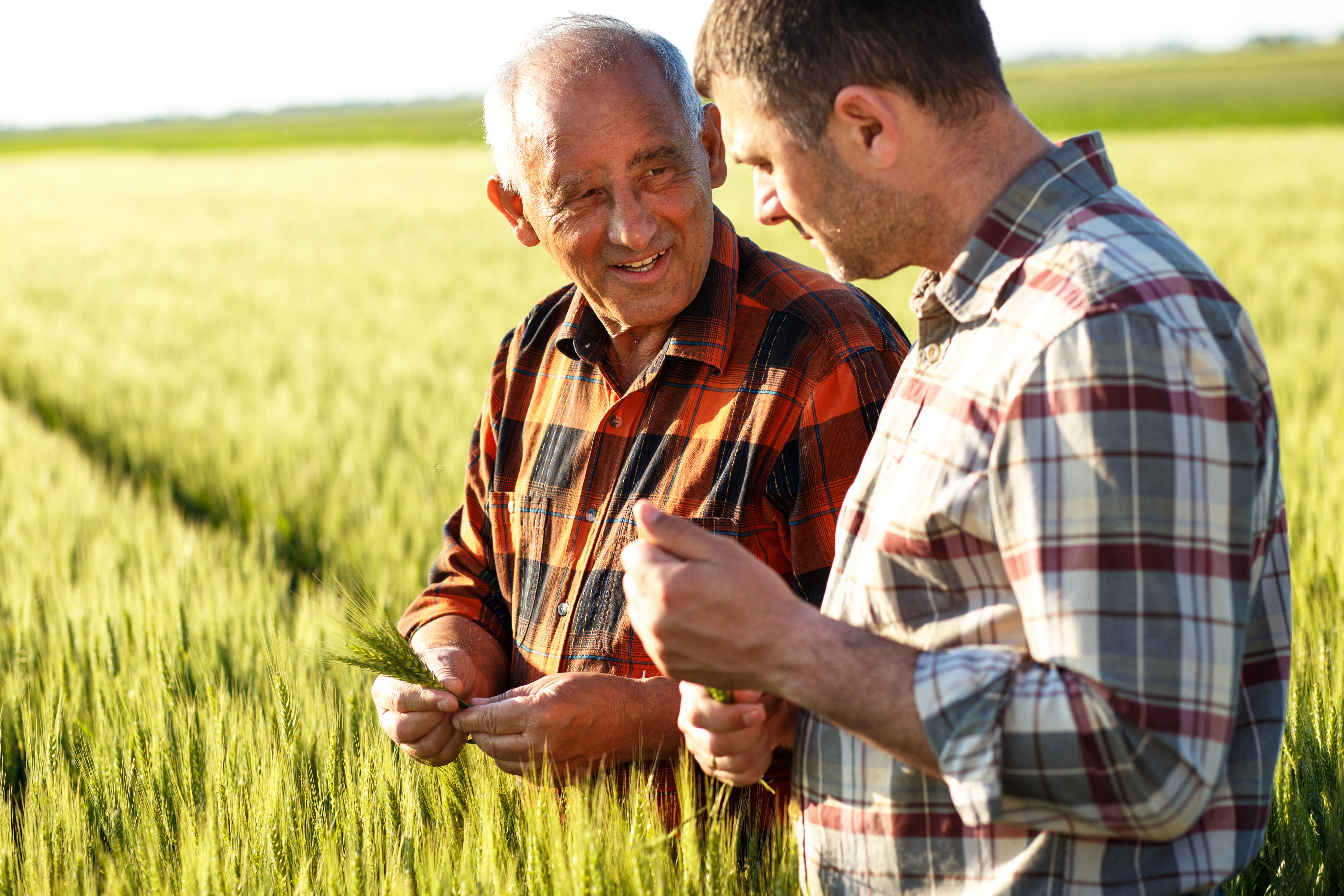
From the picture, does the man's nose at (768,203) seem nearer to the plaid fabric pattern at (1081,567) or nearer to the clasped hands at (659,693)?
the plaid fabric pattern at (1081,567)

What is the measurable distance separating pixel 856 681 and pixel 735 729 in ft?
0.81

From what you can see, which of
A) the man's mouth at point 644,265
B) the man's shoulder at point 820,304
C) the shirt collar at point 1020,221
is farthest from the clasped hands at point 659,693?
the man's mouth at point 644,265

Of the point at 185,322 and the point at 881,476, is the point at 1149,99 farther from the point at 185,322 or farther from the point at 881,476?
the point at 881,476

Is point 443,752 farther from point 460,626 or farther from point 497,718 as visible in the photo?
point 460,626

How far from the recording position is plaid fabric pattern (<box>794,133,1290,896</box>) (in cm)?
88

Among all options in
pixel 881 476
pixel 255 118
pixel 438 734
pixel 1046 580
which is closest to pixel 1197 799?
pixel 1046 580

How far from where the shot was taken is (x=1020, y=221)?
106 centimetres

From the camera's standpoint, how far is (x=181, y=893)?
1.32 meters

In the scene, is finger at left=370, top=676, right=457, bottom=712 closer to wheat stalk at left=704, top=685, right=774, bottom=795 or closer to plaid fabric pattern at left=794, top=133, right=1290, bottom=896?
wheat stalk at left=704, top=685, right=774, bottom=795

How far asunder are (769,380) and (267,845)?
942 mm

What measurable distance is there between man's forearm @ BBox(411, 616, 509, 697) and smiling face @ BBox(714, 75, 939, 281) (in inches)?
37.3

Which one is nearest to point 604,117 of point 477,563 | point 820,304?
point 820,304

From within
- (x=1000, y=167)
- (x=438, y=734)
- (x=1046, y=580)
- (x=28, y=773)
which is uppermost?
(x=1000, y=167)

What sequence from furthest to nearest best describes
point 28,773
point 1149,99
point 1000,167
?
point 1149,99 < point 28,773 < point 1000,167
